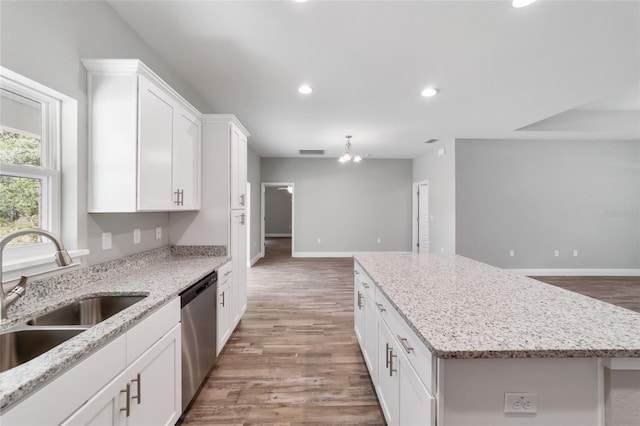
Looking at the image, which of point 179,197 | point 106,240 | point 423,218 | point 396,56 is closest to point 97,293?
point 106,240

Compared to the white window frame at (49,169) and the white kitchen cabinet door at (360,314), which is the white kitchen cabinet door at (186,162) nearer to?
the white window frame at (49,169)

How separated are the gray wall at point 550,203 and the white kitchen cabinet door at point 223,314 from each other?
4638mm

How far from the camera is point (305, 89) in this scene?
3.12 m

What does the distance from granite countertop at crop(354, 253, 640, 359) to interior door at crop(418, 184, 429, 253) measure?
17.0 ft

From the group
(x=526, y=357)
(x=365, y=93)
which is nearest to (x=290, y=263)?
(x=365, y=93)

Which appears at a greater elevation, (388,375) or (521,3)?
(521,3)

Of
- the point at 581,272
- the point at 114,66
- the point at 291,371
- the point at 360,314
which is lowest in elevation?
the point at 291,371

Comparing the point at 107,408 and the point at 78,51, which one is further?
the point at 78,51

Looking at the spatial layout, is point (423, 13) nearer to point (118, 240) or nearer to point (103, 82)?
point (103, 82)

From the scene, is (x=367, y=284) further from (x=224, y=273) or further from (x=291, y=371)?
(x=224, y=273)

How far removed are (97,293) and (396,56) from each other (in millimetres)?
2905

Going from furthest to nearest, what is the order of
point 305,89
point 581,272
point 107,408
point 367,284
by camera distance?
point 581,272 → point 305,89 → point 367,284 → point 107,408

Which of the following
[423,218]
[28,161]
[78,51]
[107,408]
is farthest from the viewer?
[423,218]

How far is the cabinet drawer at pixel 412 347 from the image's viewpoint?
3.19 feet
